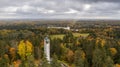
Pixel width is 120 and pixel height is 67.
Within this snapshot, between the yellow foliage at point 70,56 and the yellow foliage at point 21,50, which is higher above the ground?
the yellow foliage at point 21,50

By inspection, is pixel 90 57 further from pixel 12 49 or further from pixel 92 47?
pixel 12 49

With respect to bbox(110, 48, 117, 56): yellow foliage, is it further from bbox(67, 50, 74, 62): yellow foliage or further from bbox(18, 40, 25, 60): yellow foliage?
bbox(18, 40, 25, 60): yellow foliage

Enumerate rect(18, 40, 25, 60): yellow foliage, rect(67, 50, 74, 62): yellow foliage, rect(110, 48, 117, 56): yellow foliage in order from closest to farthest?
rect(67, 50, 74, 62): yellow foliage, rect(110, 48, 117, 56): yellow foliage, rect(18, 40, 25, 60): yellow foliage

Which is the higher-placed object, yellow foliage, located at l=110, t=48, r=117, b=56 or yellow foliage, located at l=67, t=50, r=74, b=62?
yellow foliage, located at l=110, t=48, r=117, b=56

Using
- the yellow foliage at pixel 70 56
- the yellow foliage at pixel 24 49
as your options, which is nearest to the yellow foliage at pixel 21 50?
the yellow foliage at pixel 24 49

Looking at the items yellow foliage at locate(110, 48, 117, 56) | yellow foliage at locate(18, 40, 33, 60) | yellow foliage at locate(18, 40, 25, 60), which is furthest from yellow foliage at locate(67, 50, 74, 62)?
yellow foliage at locate(18, 40, 25, 60)

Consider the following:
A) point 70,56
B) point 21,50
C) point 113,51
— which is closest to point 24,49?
point 21,50

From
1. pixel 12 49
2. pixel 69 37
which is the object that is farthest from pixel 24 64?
pixel 69 37

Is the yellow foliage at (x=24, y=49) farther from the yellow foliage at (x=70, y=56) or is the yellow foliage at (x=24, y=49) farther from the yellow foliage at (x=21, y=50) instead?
the yellow foliage at (x=70, y=56)

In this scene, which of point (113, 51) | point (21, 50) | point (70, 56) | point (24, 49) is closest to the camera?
point (70, 56)

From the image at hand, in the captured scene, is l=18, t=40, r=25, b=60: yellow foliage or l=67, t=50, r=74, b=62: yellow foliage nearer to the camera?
l=67, t=50, r=74, b=62: yellow foliage

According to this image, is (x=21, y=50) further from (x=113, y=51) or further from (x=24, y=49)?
(x=113, y=51)
